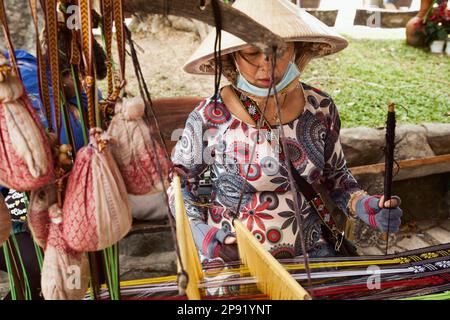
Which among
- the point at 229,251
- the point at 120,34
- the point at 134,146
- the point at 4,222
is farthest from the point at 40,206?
the point at 229,251

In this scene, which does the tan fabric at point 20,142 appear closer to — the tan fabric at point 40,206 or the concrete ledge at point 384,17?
the tan fabric at point 40,206

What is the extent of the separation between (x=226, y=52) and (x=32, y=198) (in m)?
0.91

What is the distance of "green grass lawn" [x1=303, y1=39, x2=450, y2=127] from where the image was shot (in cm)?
363

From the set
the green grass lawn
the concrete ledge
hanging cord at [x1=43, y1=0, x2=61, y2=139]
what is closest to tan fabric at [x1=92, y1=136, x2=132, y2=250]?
hanging cord at [x1=43, y1=0, x2=61, y2=139]

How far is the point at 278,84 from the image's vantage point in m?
1.39

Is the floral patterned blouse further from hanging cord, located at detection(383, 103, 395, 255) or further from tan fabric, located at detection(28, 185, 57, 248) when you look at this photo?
tan fabric, located at detection(28, 185, 57, 248)

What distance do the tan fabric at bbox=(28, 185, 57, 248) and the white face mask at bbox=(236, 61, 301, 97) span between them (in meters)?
0.82

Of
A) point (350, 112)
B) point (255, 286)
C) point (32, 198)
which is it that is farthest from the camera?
point (350, 112)

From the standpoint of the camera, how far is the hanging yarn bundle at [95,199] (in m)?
0.68

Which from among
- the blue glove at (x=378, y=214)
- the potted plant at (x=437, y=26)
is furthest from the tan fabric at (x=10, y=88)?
the potted plant at (x=437, y=26)

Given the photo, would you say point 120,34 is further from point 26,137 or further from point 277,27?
point 277,27

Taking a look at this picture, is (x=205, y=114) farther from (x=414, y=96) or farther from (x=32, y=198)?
(x=414, y=96)

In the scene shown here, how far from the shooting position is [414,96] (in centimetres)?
412
